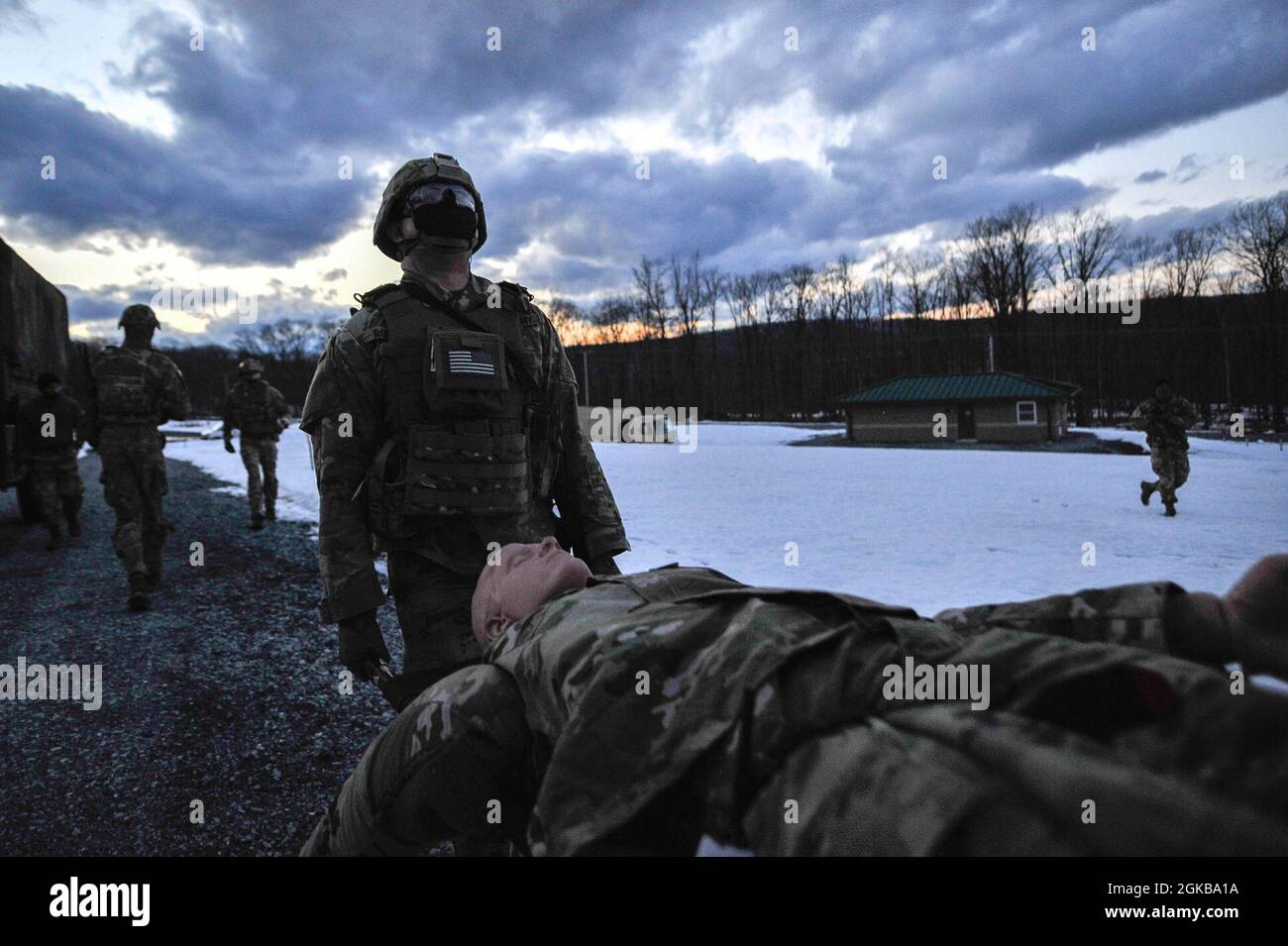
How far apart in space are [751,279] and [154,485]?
61.1 metres

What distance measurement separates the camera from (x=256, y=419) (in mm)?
9219

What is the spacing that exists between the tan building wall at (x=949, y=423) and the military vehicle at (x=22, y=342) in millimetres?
31755

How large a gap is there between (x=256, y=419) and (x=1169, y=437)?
12.5 metres

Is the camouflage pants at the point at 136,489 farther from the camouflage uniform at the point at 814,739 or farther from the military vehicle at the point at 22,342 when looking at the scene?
the camouflage uniform at the point at 814,739

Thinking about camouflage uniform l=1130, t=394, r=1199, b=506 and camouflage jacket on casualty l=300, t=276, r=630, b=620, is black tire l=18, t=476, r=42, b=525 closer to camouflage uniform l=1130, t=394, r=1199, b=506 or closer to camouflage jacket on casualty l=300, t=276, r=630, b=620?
camouflage jacket on casualty l=300, t=276, r=630, b=620

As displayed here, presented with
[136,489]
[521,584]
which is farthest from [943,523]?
[136,489]

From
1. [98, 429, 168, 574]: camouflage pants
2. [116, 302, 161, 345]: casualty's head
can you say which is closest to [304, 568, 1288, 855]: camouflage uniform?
[98, 429, 168, 574]: camouflage pants

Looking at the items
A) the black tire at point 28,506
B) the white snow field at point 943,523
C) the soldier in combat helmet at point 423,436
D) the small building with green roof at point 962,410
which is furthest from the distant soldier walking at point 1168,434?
the small building with green roof at point 962,410

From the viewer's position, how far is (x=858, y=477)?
15.8m

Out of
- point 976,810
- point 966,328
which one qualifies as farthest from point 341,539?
point 966,328

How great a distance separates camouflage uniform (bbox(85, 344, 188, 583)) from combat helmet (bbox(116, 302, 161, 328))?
22 centimetres

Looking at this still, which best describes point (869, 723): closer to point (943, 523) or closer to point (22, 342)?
point (943, 523)

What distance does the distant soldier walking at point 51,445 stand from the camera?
26.7 ft

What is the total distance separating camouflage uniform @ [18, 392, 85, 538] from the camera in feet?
26.7
